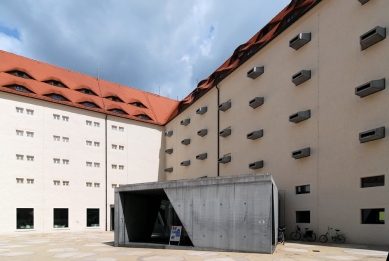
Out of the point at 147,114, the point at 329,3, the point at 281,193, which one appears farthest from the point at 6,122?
the point at 329,3

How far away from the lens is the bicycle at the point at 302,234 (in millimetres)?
19508

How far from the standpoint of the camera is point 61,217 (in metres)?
34.5

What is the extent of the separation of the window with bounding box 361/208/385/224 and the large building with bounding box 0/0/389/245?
50 mm

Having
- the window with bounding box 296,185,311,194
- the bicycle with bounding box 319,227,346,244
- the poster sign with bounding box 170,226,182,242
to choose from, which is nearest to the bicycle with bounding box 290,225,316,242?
the bicycle with bounding box 319,227,346,244

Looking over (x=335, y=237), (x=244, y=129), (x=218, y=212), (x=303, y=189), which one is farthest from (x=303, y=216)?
(x=244, y=129)

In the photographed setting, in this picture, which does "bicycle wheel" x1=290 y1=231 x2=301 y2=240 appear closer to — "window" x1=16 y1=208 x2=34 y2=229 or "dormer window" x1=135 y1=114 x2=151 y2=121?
"window" x1=16 y1=208 x2=34 y2=229

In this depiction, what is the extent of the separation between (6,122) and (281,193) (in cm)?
2600

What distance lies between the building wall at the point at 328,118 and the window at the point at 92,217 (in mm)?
19057

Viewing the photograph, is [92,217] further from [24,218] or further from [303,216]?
[303,216]

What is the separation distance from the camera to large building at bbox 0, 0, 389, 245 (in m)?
17.2

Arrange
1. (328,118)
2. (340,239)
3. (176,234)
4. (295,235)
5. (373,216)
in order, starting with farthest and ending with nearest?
(295,235), (328,118), (176,234), (340,239), (373,216)

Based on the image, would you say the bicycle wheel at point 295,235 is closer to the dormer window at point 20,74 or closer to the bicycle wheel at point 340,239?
the bicycle wheel at point 340,239

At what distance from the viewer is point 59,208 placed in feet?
113

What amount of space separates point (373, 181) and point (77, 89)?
33393 mm
